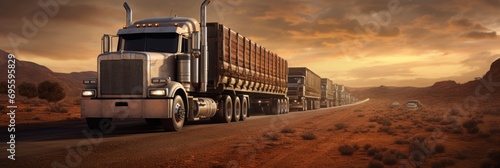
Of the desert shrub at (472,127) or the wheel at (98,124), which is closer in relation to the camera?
the wheel at (98,124)

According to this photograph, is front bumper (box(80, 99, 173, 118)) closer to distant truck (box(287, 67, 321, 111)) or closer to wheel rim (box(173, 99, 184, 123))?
wheel rim (box(173, 99, 184, 123))

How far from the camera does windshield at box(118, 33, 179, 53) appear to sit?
548 inches

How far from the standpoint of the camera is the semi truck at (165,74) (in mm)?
12508

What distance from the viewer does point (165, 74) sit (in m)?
13.4

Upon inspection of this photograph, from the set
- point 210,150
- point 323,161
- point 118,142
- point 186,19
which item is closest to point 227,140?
point 210,150

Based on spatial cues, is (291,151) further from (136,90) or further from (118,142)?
(136,90)

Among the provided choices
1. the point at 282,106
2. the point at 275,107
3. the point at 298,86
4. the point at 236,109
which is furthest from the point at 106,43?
the point at 298,86

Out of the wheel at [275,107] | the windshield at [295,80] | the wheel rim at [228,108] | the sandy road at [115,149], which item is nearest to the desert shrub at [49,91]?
the windshield at [295,80]

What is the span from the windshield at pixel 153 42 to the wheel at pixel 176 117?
5.76ft

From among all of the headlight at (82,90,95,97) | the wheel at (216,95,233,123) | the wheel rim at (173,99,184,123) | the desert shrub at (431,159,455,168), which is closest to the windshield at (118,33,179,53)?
the wheel rim at (173,99,184,123)

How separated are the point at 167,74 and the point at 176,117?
1.37m

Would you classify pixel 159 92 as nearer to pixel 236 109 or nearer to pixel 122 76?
pixel 122 76

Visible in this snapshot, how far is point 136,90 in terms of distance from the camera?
41.2 feet

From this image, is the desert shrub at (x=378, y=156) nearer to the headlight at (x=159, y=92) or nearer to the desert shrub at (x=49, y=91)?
the headlight at (x=159, y=92)
